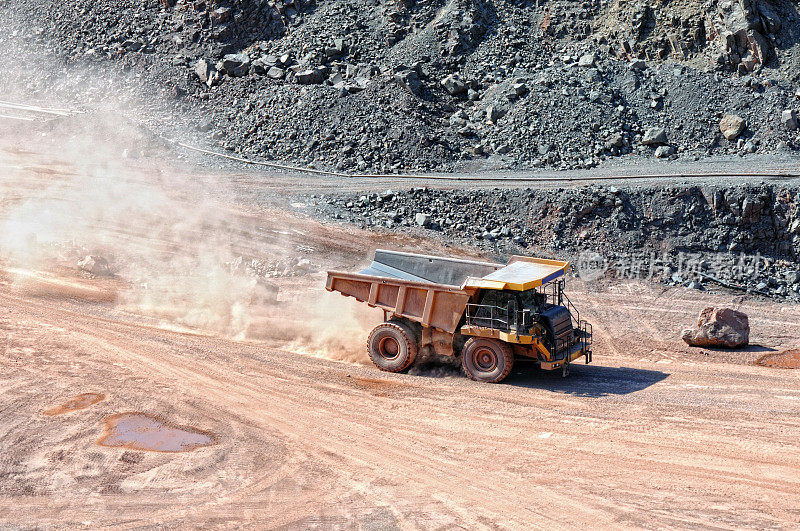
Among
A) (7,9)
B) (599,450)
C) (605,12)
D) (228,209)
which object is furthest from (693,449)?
(7,9)

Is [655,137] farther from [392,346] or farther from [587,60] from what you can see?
[392,346]

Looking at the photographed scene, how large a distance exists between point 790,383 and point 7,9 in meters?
43.8

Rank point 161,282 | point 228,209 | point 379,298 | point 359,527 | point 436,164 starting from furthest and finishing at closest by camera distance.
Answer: point 436,164 → point 228,209 → point 161,282 → point 379,298 → point 359,527

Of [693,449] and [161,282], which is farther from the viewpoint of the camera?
[161,282]

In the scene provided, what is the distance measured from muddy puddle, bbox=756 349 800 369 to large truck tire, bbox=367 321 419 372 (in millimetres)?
7866

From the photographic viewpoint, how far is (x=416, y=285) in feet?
51.2

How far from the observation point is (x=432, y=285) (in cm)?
1544

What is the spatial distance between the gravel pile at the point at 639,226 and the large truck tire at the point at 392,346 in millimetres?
9941

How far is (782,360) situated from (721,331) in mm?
1419

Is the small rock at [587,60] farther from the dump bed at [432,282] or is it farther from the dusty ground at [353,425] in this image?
the dump bed at [432,282]

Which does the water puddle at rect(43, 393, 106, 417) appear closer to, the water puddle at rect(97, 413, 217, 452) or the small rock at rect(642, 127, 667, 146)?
the water puddle at rect(97, 413, 217, 452)

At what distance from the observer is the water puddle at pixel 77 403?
1391cm

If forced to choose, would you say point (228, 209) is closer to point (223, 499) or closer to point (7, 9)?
point (223, 499)

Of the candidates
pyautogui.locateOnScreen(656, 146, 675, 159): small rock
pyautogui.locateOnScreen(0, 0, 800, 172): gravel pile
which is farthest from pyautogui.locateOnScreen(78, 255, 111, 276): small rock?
pyautogui.locateOnScreen(656, 146, 675, 159): small rock
